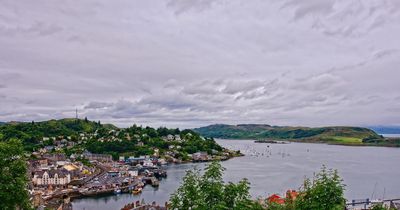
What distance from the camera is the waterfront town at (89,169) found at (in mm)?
35284

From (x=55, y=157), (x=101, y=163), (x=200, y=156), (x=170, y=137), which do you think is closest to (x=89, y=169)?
(x=55, y=157)

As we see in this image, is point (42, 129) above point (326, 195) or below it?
above

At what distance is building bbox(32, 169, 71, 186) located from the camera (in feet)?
131

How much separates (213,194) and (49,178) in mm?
36195

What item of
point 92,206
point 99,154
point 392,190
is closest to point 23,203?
point 92,206

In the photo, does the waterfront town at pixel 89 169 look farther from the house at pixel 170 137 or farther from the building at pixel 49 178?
the house at pixel 170 137

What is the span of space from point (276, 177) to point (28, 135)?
5507 centimetres

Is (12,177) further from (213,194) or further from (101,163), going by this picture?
(101,163)

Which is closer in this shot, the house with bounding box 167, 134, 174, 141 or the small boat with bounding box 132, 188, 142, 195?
the small boat with bounding box 132, 188, 142, 195

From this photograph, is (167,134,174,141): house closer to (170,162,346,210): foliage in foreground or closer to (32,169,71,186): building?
(32,169,71,186): building

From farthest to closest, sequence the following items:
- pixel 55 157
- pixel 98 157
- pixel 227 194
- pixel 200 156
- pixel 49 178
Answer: pixel 200 156 < pixel 98 157 < pixel 55 157 < pixel 49 178 < pixel 227 194

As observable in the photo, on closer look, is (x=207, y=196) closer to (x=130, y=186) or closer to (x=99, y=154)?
(x=130, y=186)

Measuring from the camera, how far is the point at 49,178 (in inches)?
1575

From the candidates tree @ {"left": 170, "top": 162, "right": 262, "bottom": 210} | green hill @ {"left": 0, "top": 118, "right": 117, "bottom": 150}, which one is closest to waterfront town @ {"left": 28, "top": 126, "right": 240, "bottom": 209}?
green hill @ {"left": 0, "top": 118, "right": 117, "bottom": 150}
